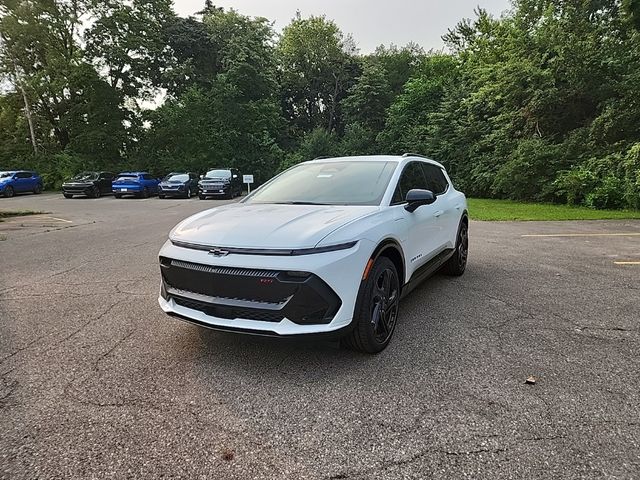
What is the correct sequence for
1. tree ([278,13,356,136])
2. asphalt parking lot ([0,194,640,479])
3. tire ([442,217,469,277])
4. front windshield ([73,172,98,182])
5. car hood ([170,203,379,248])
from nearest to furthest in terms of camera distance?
asphalt parking lot ([0,194,640,479]), car hood ([170,203,379,248]), tire ([442,217,469,277]), front windshield ([73,172,98,182]), tree ([278,13,356,136])

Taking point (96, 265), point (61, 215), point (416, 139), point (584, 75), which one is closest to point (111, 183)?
point (61, 215)

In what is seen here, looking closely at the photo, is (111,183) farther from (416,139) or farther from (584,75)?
(584,75)

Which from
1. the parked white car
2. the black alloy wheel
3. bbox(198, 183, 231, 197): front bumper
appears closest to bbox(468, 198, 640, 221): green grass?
the parked white car

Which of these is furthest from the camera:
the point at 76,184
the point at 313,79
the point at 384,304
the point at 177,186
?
the point at 313,79

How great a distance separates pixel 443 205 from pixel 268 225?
2.62m

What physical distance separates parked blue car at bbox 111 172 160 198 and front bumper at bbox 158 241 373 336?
23347mm

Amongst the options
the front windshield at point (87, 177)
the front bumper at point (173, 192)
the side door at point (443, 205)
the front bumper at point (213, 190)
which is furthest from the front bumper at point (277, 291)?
the front windshield at point (87, 177)

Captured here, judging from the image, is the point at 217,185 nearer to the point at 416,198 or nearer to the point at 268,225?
the point at 416,198

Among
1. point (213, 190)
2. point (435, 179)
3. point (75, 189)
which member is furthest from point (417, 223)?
point (75, 189)

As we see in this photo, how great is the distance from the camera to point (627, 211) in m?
13.8

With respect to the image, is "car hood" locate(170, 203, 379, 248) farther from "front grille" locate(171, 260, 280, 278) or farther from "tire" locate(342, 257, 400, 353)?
"tire" locate(342, 257, 400, 353)

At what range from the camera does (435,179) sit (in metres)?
5.26

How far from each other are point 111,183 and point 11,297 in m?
23.4

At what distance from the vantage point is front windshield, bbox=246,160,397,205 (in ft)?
12.7
